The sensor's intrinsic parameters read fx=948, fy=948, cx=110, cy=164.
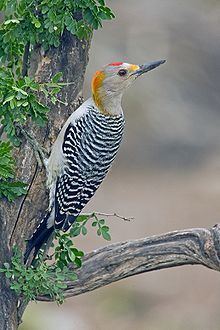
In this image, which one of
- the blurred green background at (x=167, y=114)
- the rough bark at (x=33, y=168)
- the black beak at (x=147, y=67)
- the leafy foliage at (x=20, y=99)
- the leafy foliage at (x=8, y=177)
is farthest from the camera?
the blurred green background at (x=167, y=114)

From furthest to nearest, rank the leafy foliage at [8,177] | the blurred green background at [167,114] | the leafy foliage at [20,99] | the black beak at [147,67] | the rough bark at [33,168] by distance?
the blurred green background at [167,114], the black beak at [147,67], the rough bark at [33,168], the leafy foliage at [8,177], the leafy foliage at [20,99]

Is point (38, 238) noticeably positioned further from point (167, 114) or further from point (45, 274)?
point (167, 114)

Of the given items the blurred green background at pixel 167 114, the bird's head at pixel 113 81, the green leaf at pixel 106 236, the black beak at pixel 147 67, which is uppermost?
the blurred green background at pixel 167 114

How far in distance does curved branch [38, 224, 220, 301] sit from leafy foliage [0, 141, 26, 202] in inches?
12.1

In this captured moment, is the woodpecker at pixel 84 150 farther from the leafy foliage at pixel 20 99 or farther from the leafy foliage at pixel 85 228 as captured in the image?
the leafy foliage at pixel 20 99

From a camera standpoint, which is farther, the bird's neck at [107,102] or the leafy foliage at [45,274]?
the bird's neck at [107,102]

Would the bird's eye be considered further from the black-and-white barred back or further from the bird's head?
the black-and-white barred back

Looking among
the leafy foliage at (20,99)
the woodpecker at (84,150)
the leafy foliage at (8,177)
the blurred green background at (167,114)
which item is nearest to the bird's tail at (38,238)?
the woodpecker at (84,150)

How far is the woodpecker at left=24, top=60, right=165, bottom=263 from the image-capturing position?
3061 millimetres

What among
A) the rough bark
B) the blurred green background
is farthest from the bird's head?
the blurred green background

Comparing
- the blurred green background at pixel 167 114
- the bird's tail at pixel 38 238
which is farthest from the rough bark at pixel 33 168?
the blurred green background at pixel 167 114

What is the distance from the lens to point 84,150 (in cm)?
315

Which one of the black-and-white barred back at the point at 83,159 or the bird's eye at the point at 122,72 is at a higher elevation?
the bird's eye at the point at 122,72

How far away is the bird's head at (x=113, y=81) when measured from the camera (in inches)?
124
